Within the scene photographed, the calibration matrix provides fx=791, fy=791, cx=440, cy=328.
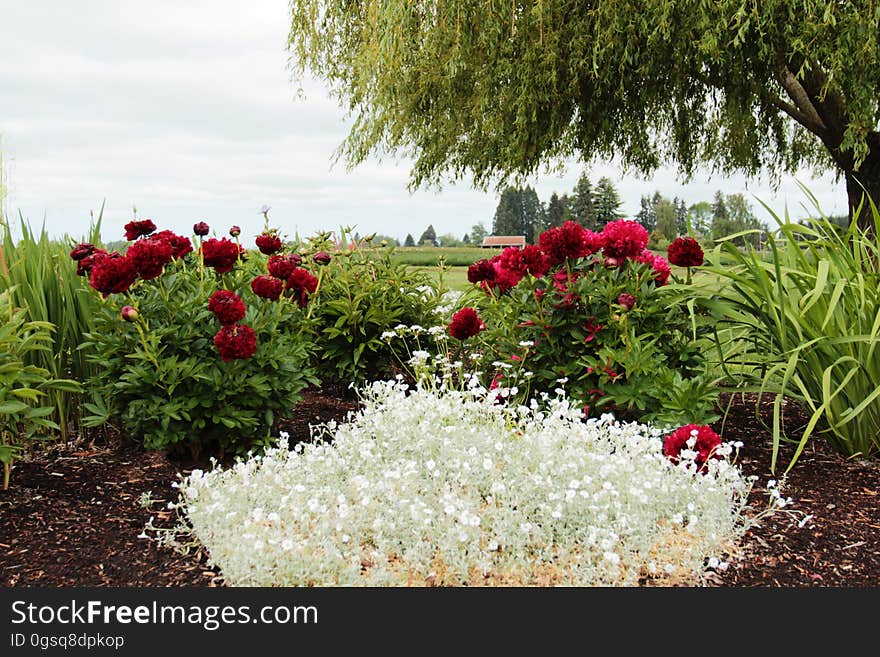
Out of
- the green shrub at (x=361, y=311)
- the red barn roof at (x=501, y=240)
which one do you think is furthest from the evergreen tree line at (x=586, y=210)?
the green shrub at (x=361, y=311)

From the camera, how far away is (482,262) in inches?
165

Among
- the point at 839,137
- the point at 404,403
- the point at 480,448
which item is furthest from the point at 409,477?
the point at 839,137

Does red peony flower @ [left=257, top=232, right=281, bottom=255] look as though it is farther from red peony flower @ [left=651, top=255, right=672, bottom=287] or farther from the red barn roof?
the red barn roof

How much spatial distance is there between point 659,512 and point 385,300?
2.64 m

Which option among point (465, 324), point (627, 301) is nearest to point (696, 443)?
point (627, 301)

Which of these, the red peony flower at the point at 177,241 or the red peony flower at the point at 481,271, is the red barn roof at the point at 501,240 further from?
the red peony flower at the point at 177,241

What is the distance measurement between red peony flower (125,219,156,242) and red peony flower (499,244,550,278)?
69.9 inches

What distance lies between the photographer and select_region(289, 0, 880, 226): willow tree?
8.48 meters

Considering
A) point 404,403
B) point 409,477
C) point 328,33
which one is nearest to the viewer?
point 409,477

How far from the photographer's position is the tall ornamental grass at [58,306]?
12.8 ft

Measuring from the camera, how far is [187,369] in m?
3.47

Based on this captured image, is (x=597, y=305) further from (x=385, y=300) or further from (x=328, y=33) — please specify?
(x=328, y=33)

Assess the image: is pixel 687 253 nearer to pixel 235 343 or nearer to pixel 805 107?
pixel 235 343

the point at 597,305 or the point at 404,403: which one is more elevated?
the point at 597,305
